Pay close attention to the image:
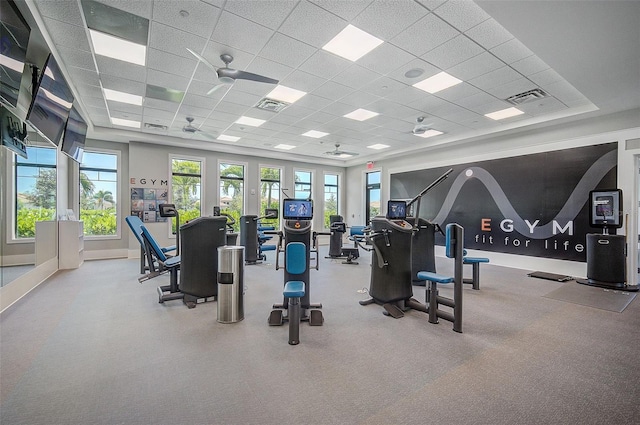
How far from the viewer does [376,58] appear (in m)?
4.14

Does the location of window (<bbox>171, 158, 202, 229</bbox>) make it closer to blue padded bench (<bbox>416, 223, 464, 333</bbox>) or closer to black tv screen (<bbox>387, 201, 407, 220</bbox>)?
black tv screen (<bbox>387, 201, 407, 220</bbox>)

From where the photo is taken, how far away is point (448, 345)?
2.91 meters

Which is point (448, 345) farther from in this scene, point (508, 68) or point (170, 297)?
point (508, 68)

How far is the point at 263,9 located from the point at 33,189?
514 centimetres

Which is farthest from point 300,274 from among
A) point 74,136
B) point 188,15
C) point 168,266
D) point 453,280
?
point 74,136

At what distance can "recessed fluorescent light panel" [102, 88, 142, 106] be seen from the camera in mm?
5457

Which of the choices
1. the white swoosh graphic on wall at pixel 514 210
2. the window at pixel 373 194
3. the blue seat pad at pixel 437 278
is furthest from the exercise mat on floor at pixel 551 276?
the window at pixel 373 194

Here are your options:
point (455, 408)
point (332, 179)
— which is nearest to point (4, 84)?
point (455, 408)

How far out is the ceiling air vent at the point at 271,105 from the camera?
5.88 meters

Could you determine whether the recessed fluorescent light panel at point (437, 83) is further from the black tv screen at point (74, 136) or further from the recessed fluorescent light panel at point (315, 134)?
the black tv screen at point (74, 136)

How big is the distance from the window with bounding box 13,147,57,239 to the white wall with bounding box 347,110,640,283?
31.3 ft

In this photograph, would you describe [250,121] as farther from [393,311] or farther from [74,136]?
[393,311]

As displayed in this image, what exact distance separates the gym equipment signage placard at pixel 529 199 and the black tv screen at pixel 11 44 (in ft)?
30.2

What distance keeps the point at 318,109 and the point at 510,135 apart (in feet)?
16.8
